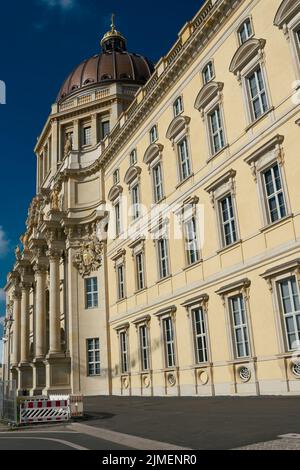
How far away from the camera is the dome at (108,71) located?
5019 cm

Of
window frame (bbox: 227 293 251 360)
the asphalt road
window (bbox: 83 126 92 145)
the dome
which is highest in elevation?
the dome

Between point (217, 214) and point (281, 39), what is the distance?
729cm

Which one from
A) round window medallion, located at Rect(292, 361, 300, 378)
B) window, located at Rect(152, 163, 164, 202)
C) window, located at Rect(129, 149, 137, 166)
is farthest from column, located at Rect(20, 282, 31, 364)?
round window medallion, located at Rect(292, 361, 300, 378)

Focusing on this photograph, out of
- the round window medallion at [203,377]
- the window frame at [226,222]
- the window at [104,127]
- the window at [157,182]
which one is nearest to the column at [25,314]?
the window at [104,127]

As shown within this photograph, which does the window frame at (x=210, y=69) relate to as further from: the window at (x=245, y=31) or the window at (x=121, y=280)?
the window at (x=121, y=280)

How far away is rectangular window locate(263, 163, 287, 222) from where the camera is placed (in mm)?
17594

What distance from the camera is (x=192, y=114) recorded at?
24250mm

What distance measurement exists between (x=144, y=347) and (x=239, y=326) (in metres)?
9.68

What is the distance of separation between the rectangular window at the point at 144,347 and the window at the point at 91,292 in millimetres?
7470

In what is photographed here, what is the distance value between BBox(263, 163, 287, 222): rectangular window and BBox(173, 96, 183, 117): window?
28.7ft

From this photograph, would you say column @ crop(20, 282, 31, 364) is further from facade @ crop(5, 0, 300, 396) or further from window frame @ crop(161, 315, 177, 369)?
window frame @ crop(161, 315, 177, 369)

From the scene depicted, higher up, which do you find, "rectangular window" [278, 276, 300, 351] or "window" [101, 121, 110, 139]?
"window" [101, 121, 110, 139]

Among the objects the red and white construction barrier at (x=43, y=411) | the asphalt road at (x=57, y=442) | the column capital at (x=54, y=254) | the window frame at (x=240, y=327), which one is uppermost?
the column capital at (x=54, y=254)
